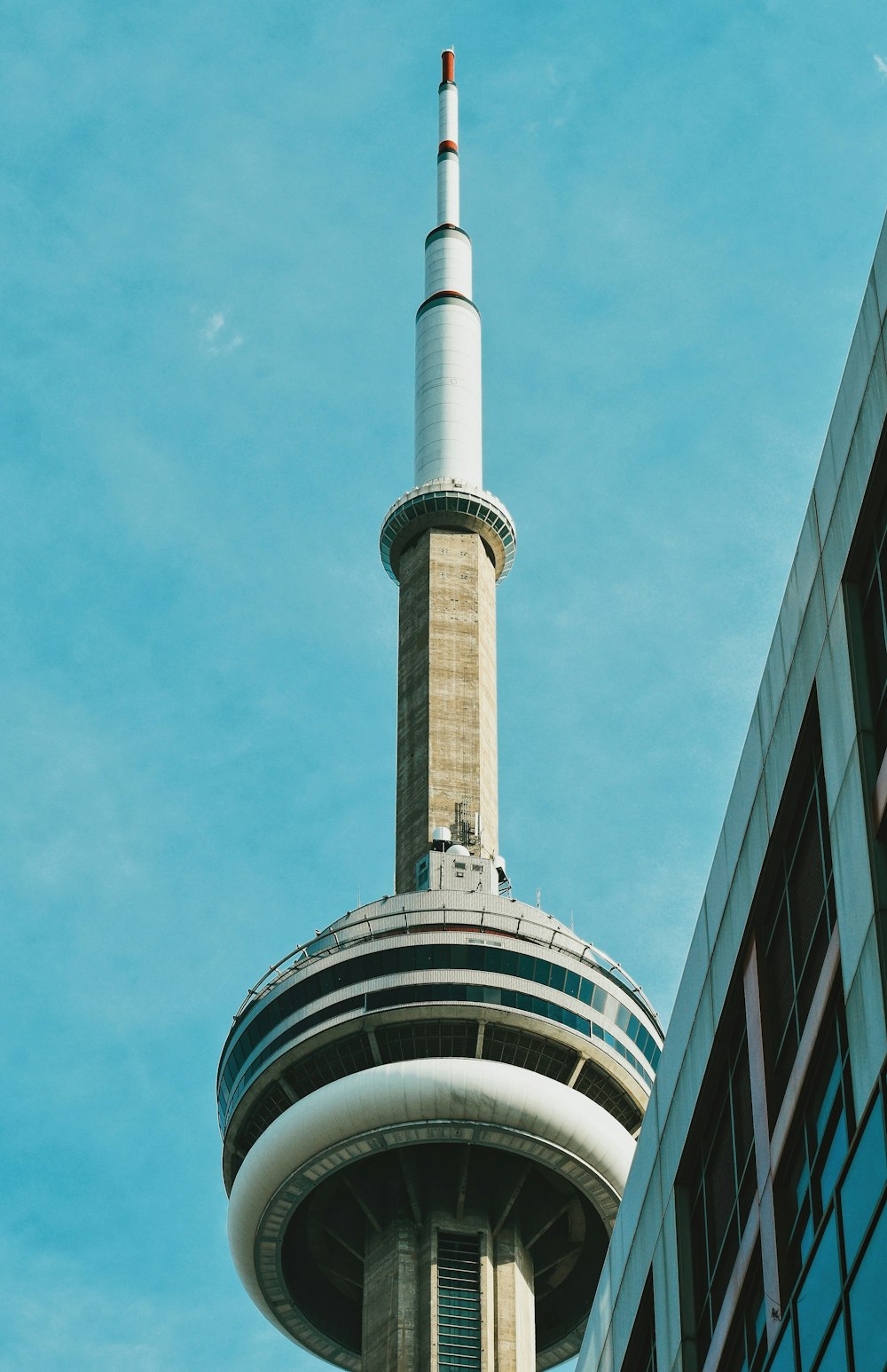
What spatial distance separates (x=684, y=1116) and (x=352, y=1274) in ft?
221

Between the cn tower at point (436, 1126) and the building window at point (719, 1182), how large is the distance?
57393 mm

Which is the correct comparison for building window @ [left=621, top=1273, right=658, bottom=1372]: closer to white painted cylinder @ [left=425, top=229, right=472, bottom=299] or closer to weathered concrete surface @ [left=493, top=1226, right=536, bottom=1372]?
weathered concrete surface @ [left=493, top=1226, right=536, bottom=1372]

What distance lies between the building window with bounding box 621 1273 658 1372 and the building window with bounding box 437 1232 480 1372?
56.2 meters

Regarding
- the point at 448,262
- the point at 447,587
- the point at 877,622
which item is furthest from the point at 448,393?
the point at 877,622

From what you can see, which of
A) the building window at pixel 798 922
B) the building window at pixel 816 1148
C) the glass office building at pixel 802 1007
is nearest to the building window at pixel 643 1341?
the glass office building at pixel 802 1007

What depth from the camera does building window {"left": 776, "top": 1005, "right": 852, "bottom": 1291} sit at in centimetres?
2820

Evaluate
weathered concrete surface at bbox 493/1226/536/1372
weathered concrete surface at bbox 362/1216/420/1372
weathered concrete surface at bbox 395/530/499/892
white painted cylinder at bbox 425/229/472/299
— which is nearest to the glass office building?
weathered concrete surface at bbox 493/1226/536/1372

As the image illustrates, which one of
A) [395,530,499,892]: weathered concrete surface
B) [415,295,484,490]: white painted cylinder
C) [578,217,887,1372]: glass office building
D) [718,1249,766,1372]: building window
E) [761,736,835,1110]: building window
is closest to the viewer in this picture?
[578,217,887,1372]: glass office building

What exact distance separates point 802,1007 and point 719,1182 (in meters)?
4.68

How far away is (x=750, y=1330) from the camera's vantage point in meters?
31.6

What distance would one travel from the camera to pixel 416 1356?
306 feet

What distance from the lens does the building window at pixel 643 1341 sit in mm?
37594

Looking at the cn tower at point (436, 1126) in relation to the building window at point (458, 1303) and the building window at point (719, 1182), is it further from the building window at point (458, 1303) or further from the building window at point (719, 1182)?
the building window at point (719, 1182)

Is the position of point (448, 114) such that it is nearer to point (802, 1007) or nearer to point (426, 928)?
point (426, 928)
